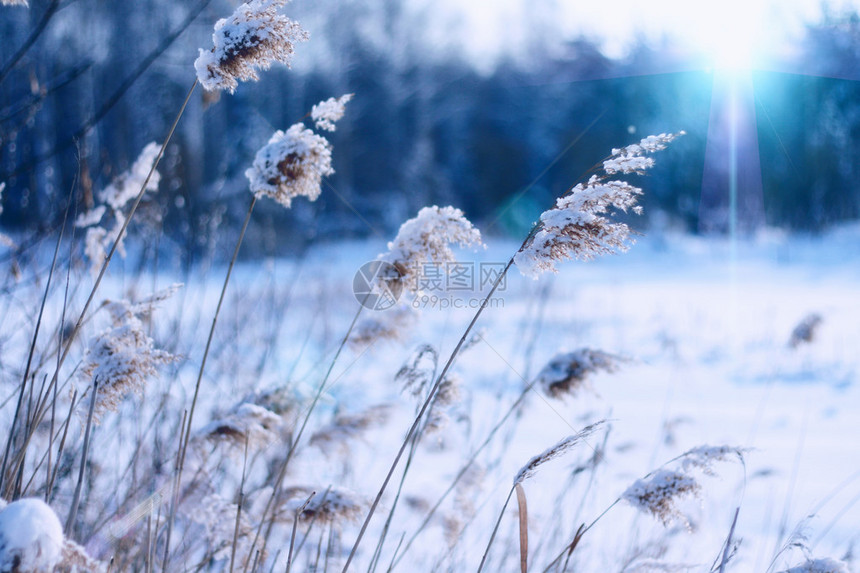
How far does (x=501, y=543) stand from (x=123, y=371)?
6.43 feet

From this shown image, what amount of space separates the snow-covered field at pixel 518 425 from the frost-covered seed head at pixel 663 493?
0.06 meters

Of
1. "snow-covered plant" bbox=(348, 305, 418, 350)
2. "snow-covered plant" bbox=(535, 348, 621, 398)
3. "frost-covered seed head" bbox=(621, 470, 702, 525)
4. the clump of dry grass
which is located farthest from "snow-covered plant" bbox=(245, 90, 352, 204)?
the clump of dry grass

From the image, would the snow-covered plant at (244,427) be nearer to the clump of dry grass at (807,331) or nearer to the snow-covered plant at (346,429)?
the snow-covered plant at (346,429)

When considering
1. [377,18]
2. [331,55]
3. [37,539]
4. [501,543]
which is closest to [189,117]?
[331,55]

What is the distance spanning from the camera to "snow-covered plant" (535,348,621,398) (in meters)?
1.81

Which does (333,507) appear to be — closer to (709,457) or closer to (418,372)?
(418,372)

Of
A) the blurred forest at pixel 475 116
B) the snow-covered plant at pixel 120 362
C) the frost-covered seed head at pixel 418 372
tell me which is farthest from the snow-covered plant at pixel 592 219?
the blurred forest at pixel 475 116

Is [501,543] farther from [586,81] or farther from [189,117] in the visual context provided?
[586,81]

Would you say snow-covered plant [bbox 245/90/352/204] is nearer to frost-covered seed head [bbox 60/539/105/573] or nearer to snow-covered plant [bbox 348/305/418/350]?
snow-covered plant [bbox 348/305/418/350]

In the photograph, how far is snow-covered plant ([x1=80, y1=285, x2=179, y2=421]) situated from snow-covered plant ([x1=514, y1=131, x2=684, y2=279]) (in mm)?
873

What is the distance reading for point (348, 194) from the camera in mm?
20344

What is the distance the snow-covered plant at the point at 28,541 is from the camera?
2.34 feet

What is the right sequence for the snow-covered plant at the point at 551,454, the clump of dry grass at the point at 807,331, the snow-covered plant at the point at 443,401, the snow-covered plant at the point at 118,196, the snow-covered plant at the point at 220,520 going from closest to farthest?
the snow-covered plant at the point at 551,454 < the snow-covered plant at the point at 220,520 < the snow-covered plant at the point at 443,401 < the snow-covered plant at the point at 118,196 < the clump of dry grass at the point at 807,331

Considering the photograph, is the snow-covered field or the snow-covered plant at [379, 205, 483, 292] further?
the snow-covered field
